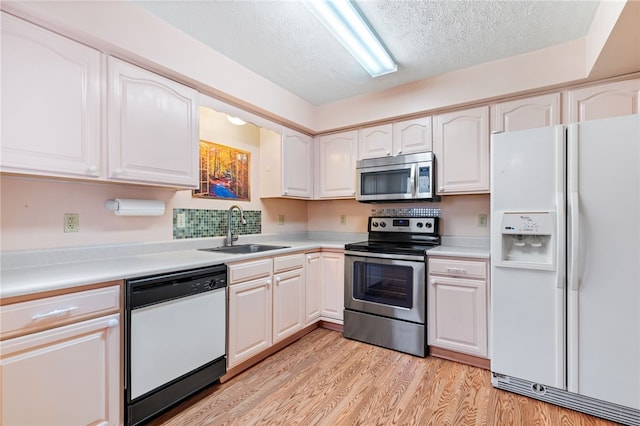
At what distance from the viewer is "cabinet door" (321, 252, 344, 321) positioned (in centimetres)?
288

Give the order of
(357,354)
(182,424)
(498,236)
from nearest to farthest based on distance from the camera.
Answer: (182,424), (498,236), (357,354)

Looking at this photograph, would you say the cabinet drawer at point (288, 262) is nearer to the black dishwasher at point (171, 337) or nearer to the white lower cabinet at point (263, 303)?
the white lower cabinet at point (263, 303)

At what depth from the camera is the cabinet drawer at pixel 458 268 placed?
2225 mm

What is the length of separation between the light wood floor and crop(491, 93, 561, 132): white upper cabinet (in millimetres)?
1963

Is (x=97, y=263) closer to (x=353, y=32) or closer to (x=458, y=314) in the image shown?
(x=353, y=32)

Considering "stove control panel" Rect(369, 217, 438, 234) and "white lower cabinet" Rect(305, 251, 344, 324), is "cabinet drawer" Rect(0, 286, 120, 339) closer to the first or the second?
"white lower cabinet" Rect(305, 251, 344, 324)

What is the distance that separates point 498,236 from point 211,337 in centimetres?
202

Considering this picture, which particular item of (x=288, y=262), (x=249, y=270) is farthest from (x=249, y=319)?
(x=288, y=262)

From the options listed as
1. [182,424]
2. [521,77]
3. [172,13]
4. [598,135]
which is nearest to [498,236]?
[598,135]

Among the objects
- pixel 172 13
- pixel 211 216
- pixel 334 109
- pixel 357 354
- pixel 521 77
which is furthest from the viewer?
pixel 334 109

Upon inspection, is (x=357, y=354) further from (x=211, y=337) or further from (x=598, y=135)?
(x=598, y=135)

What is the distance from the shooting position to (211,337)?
1881 mm

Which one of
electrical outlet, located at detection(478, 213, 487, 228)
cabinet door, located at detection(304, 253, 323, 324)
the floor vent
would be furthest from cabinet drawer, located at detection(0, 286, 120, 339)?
electrical outlet, located at detection(478, 213, 487, 228)

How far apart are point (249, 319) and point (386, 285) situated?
4.05 ft
